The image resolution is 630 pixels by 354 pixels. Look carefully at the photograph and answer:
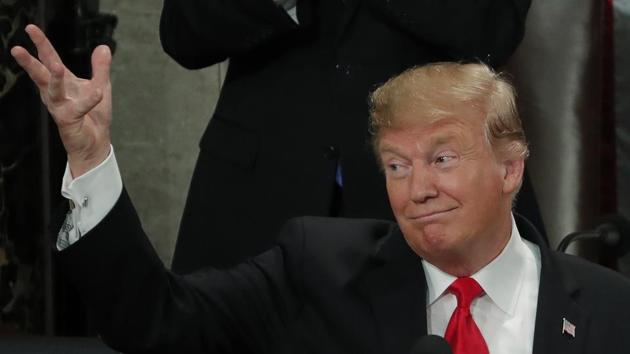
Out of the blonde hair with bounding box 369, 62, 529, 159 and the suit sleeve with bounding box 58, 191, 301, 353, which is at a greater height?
the blonde hair with bounding box 369, 62, 529, 159

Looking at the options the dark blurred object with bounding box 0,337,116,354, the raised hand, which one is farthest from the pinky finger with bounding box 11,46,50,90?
the dark blurred object with bounding box 0,337,116,354

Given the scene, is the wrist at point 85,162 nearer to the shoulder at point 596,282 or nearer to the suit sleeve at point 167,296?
the suit sleeve at point 167,296

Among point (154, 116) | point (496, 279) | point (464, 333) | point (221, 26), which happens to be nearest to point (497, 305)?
point (496, 279)

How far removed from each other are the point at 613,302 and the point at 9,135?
2191 millimetres

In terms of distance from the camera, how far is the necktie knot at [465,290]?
2703 millimetres

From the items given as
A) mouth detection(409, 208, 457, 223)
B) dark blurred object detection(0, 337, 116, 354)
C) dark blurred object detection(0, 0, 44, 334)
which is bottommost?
dark blurred object detection(0, 0, 44, 334)

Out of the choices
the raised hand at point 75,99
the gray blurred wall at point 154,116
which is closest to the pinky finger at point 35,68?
the raised hand at point 75,99

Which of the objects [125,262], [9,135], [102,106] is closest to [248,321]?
[125,262]

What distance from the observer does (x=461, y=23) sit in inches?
123

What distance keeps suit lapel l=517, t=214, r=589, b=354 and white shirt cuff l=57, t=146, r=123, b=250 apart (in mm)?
759

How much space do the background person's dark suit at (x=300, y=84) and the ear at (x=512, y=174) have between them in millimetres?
403

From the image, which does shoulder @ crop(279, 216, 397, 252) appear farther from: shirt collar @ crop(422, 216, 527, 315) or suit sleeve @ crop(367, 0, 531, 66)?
suit sleeve @ crop(367, 0, 531, 66)

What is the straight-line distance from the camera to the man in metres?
2.54

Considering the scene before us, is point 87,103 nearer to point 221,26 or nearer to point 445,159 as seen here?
point 445,159
